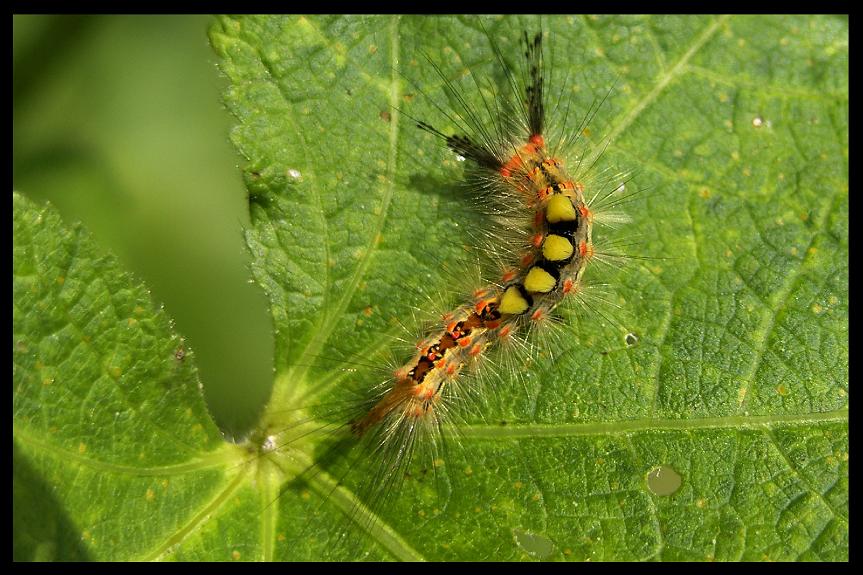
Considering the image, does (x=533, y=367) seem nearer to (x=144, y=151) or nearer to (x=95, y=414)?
(x=95, y=414)

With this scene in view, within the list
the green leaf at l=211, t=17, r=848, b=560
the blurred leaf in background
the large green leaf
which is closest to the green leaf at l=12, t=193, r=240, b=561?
the large green leaf

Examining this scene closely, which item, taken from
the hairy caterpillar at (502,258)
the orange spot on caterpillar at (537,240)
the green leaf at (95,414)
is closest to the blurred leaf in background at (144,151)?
the green leaf at (95,414)

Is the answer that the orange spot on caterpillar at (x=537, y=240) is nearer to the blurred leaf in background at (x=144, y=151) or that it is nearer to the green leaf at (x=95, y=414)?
the blurred leaf in background at (x=144, y=151)

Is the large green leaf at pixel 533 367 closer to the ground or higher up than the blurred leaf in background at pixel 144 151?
closer to the ground

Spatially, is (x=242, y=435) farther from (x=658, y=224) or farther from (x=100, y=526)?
(x=658, y=224)

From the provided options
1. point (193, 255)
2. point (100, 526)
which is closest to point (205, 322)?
point (193, 255)
